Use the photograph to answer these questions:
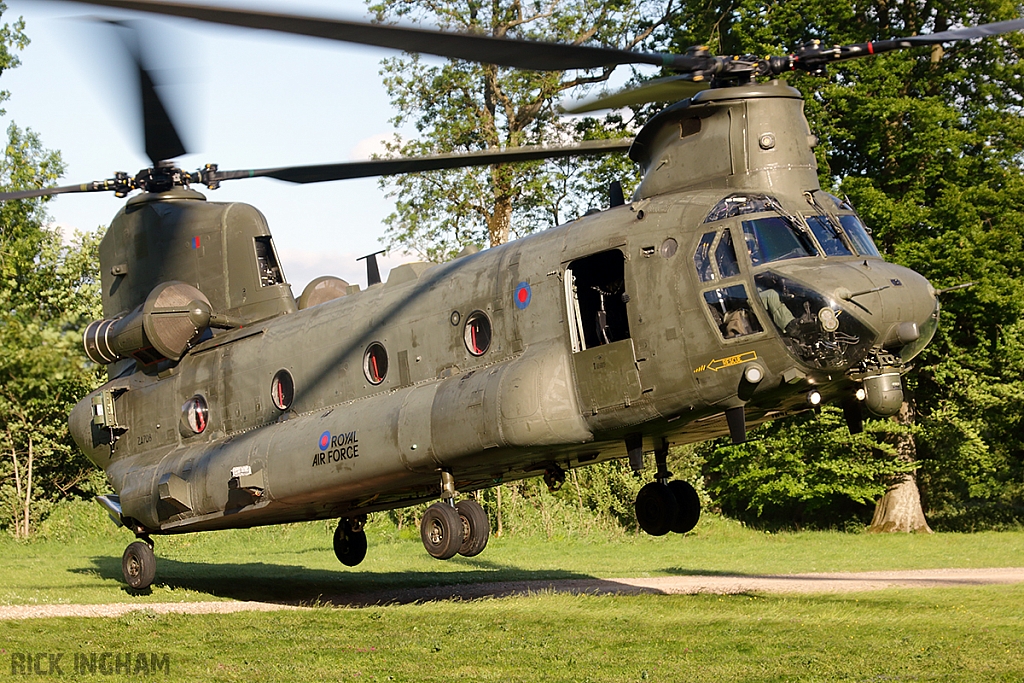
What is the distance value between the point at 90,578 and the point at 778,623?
546 inches

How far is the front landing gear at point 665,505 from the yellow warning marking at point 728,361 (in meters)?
3.07

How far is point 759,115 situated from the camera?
12531mm

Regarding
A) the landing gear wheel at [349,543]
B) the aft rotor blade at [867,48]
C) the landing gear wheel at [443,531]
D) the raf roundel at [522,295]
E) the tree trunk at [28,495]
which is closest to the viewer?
the aft rotor blade at [867,48]

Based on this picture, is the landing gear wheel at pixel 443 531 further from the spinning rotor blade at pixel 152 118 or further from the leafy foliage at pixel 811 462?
the leafy foliage at pixel 811 462

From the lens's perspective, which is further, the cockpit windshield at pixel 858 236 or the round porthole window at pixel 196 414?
the round porthole window at pixel 196 414

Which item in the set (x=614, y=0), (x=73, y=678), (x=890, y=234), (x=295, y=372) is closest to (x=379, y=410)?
(x=295, y=372)

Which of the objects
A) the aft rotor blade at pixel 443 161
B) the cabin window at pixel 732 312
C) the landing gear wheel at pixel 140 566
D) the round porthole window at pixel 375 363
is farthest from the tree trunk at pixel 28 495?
the cabin window at pixel 732 312

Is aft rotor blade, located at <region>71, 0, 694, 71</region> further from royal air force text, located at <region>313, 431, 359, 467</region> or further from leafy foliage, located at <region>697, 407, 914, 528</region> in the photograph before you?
leafy foliage, located at <region>697, 407, 914, 528</region>

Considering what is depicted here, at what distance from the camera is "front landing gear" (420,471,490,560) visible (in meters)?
13.4

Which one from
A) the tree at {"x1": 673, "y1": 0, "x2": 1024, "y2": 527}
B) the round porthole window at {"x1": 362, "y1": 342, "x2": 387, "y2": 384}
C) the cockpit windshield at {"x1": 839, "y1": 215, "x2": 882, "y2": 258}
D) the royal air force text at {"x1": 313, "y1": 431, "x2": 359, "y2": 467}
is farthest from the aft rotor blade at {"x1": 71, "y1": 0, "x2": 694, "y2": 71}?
the tree at {"x1": 673, "y1": 0, "x2": 1024, "y2": 527}

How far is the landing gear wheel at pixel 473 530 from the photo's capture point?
44.1 feet

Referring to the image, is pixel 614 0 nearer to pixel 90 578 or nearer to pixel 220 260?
pixel 220 260

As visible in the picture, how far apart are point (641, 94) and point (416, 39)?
395 cm

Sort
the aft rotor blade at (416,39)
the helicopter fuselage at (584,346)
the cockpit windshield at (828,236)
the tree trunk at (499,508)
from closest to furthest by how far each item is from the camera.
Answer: the aft rotor blade at (416,39), the helicopter fuselage at (584,346), the cockpit windshield at (828,236), the tree trunk at (499,508)
